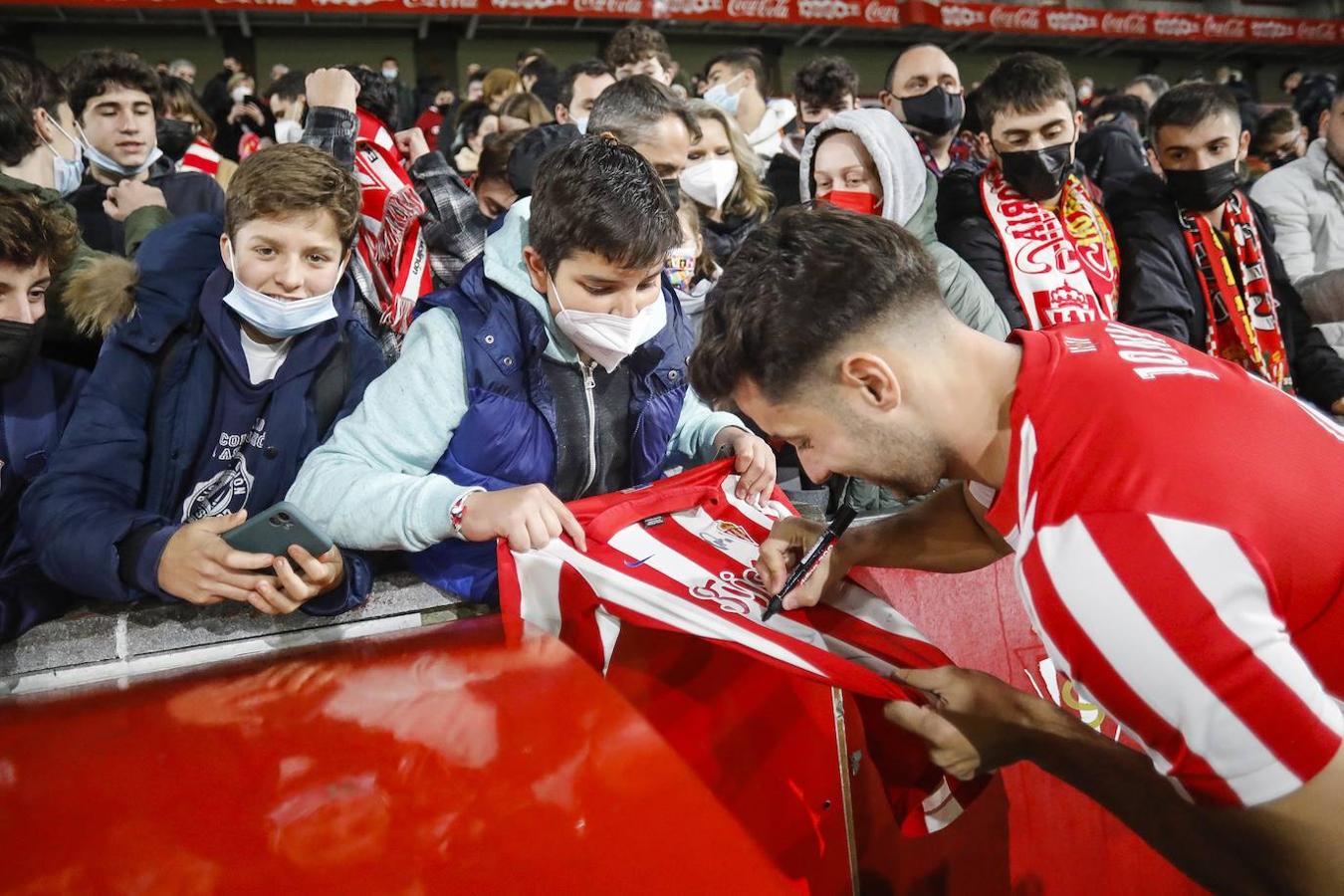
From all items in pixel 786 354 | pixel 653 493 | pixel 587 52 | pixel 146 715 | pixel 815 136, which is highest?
pixel 587 52

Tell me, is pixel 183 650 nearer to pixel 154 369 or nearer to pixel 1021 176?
pixel 154 369

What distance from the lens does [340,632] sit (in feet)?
5.95

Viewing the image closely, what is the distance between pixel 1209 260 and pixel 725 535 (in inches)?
104

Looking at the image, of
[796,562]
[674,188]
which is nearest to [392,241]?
[674,188]

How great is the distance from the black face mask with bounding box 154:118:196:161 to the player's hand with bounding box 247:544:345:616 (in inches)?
146

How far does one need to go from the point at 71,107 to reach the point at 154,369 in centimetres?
229

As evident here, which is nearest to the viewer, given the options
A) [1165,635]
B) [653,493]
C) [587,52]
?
[1165,635]

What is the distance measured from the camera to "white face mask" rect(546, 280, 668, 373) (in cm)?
199

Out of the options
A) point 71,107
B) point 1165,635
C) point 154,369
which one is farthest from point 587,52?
point 1165,635

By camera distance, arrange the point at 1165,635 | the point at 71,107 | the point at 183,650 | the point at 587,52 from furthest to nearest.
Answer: the point at 587,52 < the point at 71,107 < the point at 183,650 < the point at 1165,635

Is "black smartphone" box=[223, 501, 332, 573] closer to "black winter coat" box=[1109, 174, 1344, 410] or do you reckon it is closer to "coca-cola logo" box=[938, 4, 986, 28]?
"black winter coat" box=[1109, 174, 1344, 410]

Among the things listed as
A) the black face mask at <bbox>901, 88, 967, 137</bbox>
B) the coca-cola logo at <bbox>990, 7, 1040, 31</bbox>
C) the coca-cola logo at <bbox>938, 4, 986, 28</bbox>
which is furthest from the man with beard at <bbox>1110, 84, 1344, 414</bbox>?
the coca-cola logo at <bbox>990, 7, 1040, 31</bbox>

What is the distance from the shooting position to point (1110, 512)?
3.79ft

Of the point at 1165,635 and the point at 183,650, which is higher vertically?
the point at 1165,635
